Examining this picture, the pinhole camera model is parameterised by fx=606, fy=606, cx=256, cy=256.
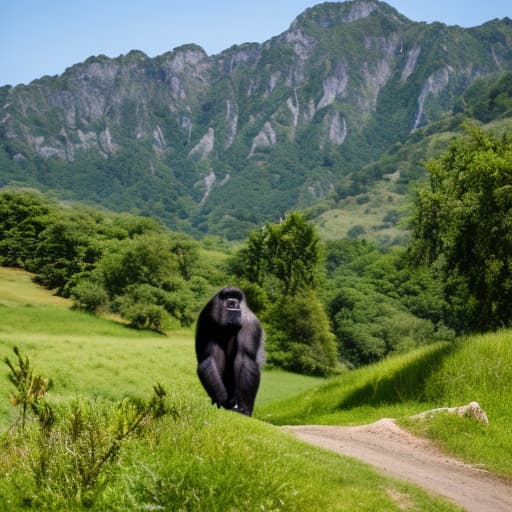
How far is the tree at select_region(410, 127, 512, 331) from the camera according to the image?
84.6ft

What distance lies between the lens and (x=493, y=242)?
86.4 feet

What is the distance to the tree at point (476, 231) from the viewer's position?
25.8m

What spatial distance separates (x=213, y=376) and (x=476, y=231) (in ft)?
64.1

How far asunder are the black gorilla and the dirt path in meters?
2.19

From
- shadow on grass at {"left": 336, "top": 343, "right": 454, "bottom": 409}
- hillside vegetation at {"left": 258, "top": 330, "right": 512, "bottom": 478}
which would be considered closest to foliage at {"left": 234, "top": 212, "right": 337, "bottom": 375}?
hillside vegetation at {"left": 258, "top": 330, "right": 512, "bottom": 478}

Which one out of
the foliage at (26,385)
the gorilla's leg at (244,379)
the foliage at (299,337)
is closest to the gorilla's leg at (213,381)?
the gorilla's leg at (244,379)

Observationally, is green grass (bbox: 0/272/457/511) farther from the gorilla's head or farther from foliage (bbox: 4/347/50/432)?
the gorilla's head

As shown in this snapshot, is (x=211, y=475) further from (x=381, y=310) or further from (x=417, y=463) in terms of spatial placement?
(x=381, y=310)

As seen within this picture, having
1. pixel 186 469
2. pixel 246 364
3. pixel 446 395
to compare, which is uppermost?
pixel 246 364

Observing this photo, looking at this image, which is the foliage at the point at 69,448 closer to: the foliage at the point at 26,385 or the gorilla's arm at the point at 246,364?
the foliage at the point at 26,385

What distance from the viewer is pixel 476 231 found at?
88.7 ft

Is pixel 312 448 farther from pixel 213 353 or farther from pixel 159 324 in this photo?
pixel 159 324

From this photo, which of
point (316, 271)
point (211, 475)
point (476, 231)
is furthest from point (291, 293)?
point (211, 475)

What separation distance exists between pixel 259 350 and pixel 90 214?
118m
